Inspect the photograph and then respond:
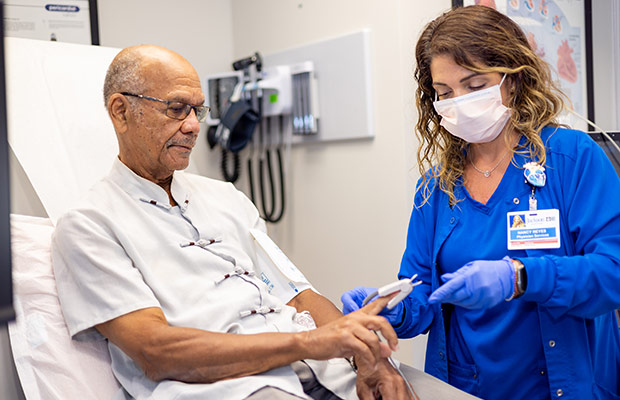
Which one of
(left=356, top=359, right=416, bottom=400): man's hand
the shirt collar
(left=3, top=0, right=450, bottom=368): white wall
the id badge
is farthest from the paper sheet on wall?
the id badge

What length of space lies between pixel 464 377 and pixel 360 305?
1.02 ft

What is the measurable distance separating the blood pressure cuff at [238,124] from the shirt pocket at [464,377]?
1595 millimetres

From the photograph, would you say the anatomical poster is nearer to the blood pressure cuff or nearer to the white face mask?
the white face mask

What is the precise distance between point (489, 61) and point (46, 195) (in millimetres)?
1248

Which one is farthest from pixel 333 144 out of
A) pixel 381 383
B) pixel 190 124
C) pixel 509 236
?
pixel 381 383

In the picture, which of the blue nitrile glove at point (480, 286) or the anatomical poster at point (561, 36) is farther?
Result: the anatomical poster at point (561, 36)

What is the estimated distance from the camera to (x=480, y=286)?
3.98ft

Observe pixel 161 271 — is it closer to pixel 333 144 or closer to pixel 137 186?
pixel 137 186

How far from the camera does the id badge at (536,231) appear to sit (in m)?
1.35

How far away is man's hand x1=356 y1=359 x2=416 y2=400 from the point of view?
132cm

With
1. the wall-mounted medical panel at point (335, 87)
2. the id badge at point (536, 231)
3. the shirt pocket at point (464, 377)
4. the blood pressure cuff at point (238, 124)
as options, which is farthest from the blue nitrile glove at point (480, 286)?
the blood pressure cuff at point (238, 124)

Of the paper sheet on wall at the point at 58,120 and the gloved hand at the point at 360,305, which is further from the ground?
the paper sheet on wall at the point at 58,120

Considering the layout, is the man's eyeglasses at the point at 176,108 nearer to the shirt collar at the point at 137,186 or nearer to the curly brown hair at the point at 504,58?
the shirt collar at the point at 137,186

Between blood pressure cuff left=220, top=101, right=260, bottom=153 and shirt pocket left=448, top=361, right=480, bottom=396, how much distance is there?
1595mm
